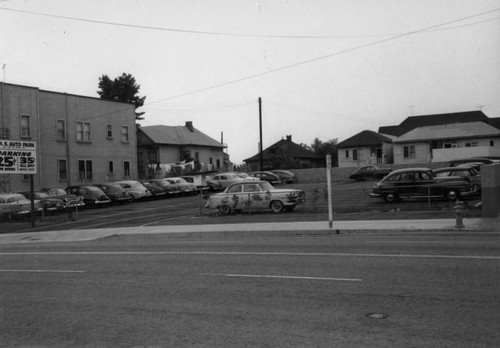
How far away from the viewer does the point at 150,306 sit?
7758 mm

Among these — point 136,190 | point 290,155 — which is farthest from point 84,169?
point 290,155

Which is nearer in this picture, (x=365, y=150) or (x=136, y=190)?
(x=136, y=190)

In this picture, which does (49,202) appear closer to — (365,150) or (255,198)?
(255,198)

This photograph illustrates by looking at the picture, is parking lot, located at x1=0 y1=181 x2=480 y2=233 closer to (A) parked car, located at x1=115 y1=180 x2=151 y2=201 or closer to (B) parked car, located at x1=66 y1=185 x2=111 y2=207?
(B) parked car, located at x1=66 y1=185 x2=111 y2=207

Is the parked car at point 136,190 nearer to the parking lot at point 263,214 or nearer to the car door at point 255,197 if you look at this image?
the parking lot at point 263,214

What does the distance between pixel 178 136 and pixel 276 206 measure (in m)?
48.9

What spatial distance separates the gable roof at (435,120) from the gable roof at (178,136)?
1185 inches

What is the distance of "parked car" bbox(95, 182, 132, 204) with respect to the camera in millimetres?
38375

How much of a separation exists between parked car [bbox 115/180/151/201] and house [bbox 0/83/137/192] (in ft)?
21.0

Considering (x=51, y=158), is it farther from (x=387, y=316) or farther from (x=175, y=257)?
(x=387, y=316)

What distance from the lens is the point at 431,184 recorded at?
2403cm

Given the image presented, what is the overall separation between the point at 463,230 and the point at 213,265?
8.15 metres

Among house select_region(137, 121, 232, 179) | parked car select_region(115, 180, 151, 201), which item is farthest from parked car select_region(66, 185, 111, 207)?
house select_region(137, 121, 232, 179)

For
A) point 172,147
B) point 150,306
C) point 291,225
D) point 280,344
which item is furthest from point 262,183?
point 172,147
